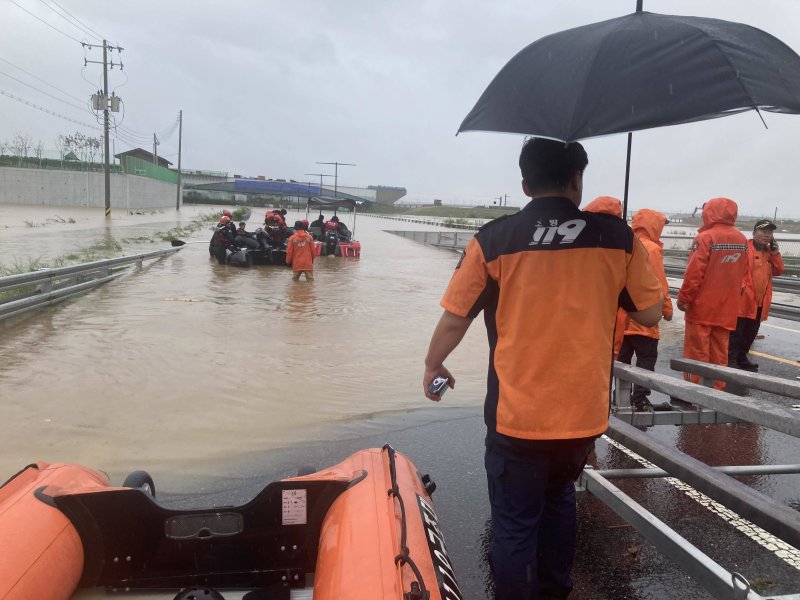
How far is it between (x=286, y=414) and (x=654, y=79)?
4472 millimetres

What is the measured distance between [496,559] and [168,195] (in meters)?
77.6

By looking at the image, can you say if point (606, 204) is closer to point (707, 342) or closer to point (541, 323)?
point (707, 342)

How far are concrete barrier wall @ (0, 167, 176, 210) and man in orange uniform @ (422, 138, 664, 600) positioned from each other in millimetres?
55698

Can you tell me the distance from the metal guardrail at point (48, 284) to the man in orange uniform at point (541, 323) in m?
8.31

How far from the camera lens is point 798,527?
7.40 ft

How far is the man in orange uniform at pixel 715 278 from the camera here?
5574 mm

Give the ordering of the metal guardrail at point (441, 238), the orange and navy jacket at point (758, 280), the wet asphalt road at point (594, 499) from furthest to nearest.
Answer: the metal guardrail at point (441, 238), the orange and navy jacket at point (758, 280), the wet asphalt road at point (594, 499)

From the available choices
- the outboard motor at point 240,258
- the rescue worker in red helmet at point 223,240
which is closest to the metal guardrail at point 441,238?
the rescue worker in red helmet at point 223,240

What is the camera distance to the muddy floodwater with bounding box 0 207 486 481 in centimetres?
501

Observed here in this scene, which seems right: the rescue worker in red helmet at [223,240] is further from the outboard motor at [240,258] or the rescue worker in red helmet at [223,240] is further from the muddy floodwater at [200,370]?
the muddy floodwater at [200,370]

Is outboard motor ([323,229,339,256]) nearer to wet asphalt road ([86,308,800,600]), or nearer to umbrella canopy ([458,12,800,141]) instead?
wet asphalt road ([86,308,800,600])

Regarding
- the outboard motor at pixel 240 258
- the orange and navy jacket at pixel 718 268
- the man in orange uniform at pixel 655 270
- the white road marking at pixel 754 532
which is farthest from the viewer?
the outboard motor at pixel 240 258

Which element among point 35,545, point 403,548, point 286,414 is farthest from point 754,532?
point 286,414

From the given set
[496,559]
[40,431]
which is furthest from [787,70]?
[40,431]
